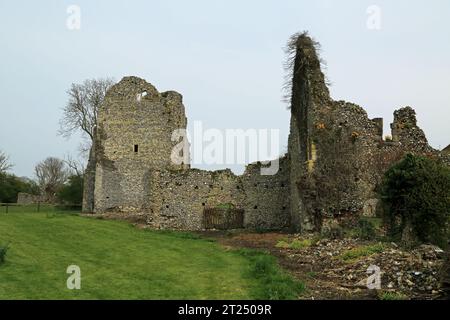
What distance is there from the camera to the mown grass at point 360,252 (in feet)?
41.3

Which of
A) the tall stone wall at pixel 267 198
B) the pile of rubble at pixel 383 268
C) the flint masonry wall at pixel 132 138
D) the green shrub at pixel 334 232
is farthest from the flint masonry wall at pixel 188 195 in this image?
the pile of rubble at pixel 383 268

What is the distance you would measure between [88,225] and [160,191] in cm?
455

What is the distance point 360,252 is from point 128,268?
639 cm

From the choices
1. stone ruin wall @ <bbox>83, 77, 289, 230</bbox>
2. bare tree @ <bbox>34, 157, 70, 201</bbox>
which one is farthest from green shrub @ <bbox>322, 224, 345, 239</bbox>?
bare tree @ <bbox>34, 157, 70, 201</bbox>

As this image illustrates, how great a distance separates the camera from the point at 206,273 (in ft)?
39.4

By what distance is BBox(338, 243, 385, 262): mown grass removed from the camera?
12594 millimetres

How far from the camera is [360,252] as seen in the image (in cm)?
1286

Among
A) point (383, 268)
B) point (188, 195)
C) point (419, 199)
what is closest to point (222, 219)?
point (188, 195)

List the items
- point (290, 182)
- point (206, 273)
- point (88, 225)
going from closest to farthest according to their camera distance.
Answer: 1. point (206, 273)
2. point (88, 225)
3. point (290, 182)

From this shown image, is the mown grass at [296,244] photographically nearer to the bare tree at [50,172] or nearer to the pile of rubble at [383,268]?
the pile of rubble at [383,268]

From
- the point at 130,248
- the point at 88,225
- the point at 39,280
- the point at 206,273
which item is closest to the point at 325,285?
the point at 206,273

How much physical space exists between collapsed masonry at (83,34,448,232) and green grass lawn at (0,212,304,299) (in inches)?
206

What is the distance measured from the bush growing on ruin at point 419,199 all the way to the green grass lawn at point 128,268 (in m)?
4.03

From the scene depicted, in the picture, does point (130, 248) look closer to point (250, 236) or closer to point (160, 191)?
point (250, 236)
